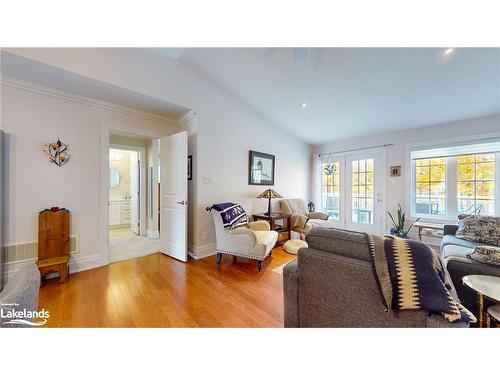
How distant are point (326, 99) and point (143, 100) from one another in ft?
9.08

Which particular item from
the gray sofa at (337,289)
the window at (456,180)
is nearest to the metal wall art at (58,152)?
the gray sofa at (337,289)

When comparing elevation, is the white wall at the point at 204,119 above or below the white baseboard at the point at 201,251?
above

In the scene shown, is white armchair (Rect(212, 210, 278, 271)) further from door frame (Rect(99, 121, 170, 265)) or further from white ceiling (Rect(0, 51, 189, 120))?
white ceiling (Rect(0, 51, 189, 120))

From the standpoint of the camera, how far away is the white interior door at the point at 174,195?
9.12ft

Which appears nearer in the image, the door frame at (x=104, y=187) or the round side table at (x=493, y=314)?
the round side table at (x=493, y=314)

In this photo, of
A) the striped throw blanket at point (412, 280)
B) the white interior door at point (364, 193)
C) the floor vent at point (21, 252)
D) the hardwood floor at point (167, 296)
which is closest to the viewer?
the striped throw blanket at point (412, 280)

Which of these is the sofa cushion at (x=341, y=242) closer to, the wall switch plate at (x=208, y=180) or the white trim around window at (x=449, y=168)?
the wall switch plate at (x=208, y=180)

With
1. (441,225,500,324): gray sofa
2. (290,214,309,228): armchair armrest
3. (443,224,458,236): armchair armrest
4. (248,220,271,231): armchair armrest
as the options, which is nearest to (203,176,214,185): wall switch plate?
(248,220,271,231): armchair armrest

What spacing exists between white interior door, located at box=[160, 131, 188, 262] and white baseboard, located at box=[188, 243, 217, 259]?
8.0 inches

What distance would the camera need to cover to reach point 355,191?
451 cm

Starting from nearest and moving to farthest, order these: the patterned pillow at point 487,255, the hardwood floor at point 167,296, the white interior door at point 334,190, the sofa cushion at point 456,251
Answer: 1. the patterned pillow at point 487,255
2. the hardwood floor at point 167,296
3. the sofa cushion at point 456,251
4. the white interior door at point 334,190

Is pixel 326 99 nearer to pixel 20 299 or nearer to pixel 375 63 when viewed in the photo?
pixel 375 63

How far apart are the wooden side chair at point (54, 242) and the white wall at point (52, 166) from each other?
5.7 inches
